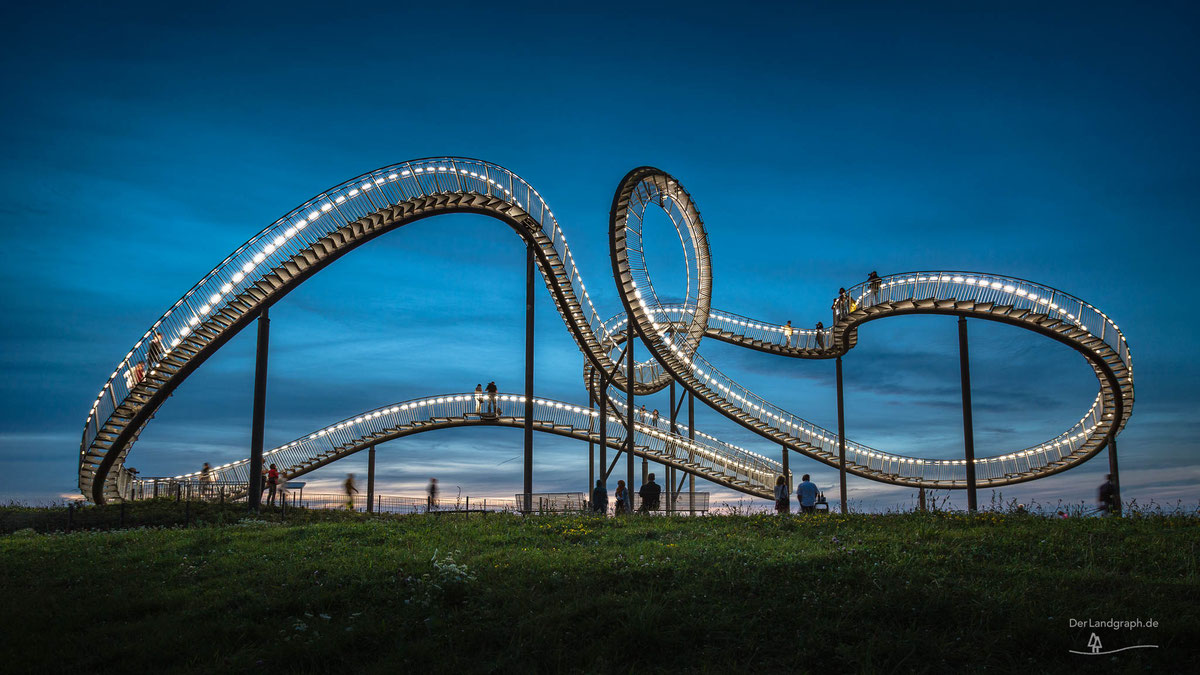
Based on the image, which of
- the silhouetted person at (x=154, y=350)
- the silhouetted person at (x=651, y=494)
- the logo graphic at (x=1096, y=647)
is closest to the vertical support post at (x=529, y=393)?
the silhouetted person at (x=651, y=494)

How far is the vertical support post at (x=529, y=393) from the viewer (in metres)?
26.5

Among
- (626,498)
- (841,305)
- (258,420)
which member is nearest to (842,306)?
(841,305)

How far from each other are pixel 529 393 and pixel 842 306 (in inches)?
668

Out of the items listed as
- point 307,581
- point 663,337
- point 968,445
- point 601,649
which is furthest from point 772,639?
point 663,337

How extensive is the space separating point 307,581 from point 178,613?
5.59ft

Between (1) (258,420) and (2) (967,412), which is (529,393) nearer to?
(1) (258,420)

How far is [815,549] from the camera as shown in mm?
13344

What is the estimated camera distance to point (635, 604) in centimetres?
1023

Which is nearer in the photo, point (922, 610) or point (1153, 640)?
point (1153, 640)

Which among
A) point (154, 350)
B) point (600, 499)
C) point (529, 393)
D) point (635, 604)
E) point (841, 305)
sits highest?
point (841, 305)

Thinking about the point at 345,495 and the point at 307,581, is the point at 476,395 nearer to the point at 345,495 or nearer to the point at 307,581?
the point at 345,495

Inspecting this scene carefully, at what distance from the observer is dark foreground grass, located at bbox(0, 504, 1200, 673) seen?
9039 mm

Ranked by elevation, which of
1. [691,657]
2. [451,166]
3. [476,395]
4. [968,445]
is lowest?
[691,657]

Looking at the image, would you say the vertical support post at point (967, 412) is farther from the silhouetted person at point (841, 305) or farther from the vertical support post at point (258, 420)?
the vertical support post at point (258, 420)
